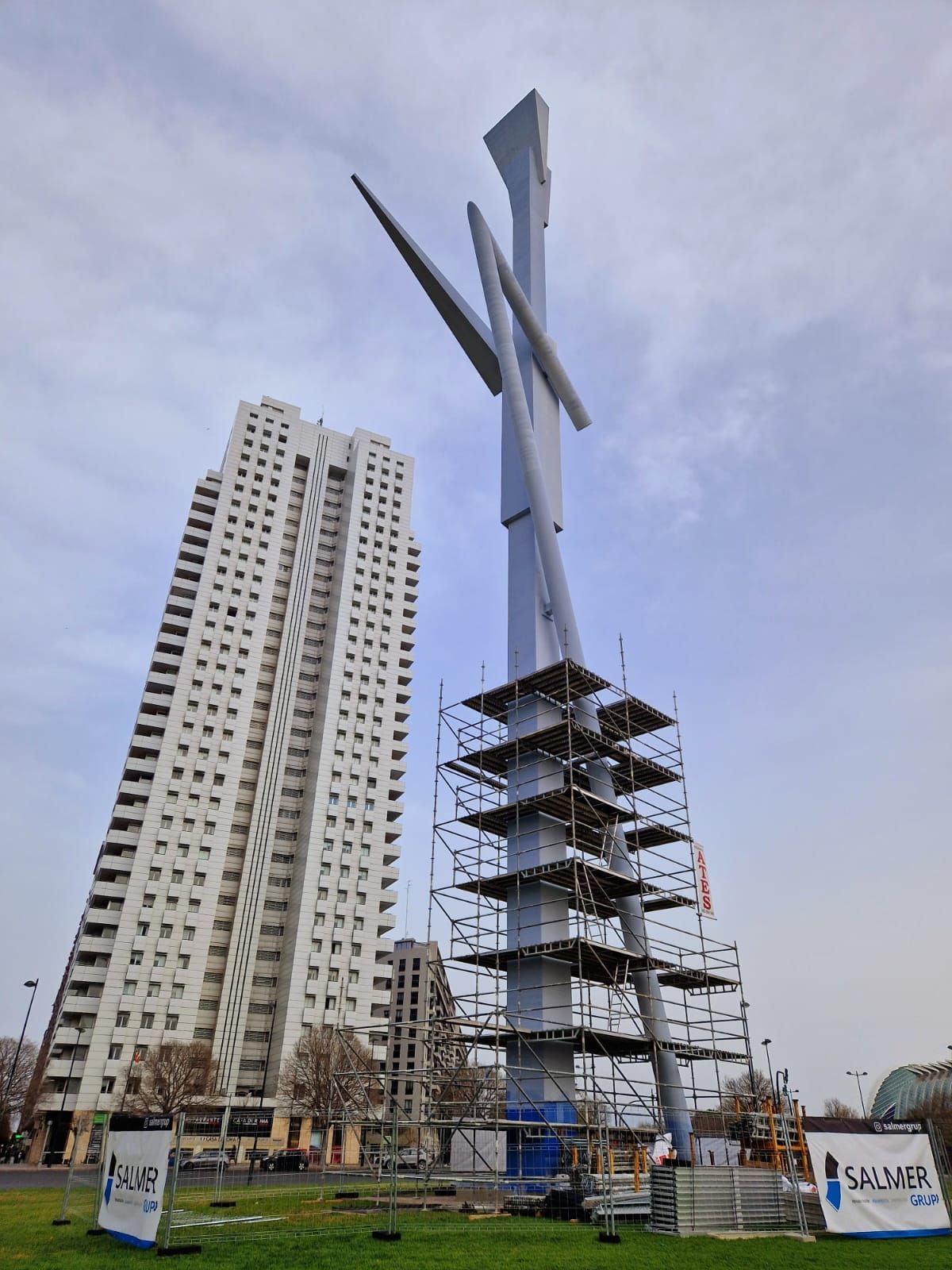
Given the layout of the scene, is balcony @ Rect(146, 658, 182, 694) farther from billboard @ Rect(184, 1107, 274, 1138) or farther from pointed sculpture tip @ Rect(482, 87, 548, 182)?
pointed sculpture tip @ Rect(482, 87, 548, 182)

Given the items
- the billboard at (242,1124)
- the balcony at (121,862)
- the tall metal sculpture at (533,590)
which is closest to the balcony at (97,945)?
the balcony at (121,862)

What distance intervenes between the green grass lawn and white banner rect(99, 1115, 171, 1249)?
30 centimetres

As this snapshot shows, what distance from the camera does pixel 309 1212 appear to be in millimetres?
16859

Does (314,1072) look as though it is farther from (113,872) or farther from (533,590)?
(533,590)

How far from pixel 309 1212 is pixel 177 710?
56976 mm

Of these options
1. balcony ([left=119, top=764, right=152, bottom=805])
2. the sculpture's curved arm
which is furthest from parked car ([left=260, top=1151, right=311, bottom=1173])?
the sculpture's curved arm

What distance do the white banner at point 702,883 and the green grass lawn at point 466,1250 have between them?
574 inches

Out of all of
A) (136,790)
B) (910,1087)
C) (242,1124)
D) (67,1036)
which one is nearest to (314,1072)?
(242,1124)

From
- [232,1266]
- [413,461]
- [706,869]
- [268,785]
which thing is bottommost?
[232,1266]

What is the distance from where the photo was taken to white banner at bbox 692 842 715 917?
94.4 feet

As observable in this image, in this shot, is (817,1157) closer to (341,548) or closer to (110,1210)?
(110,1210)

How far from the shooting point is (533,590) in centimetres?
3450

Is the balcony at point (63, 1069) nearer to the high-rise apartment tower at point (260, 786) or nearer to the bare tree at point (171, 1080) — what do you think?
the high-rise apartment tower at point (260, 786)

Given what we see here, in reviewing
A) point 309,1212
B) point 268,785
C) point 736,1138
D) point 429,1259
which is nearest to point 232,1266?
point 429,1259
